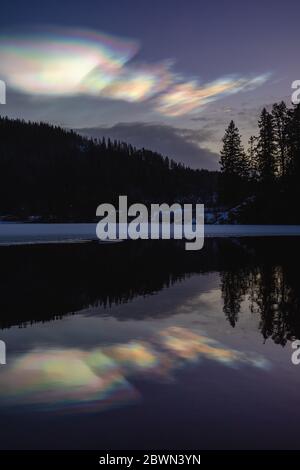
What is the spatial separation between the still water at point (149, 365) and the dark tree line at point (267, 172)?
45846 mm

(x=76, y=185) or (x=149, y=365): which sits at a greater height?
(x=76, y=185)

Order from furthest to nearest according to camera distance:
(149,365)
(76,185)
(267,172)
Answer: (76,185)
(267,172)
(149,365)

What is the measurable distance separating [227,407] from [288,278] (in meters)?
11.2

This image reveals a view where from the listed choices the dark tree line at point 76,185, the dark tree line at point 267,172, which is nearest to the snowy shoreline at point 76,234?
the dark tree line at point 267,172

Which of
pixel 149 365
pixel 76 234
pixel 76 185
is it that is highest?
pixel 76 185

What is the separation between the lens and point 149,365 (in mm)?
7195

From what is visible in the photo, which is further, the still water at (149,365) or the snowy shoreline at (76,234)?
the snowy shoreline at (76,234)

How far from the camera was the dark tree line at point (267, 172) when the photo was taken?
59.7 metres

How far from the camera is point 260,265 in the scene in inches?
785

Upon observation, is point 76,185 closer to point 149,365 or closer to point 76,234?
point 76,234

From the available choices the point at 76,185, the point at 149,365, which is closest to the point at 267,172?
the point at 149,365

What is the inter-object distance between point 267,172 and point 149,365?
207 ft

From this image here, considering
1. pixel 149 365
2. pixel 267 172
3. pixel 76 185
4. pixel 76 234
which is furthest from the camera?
pixel 76 185

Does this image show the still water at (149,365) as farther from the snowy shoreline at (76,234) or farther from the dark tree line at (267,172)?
the dark tree line at (267,172)
